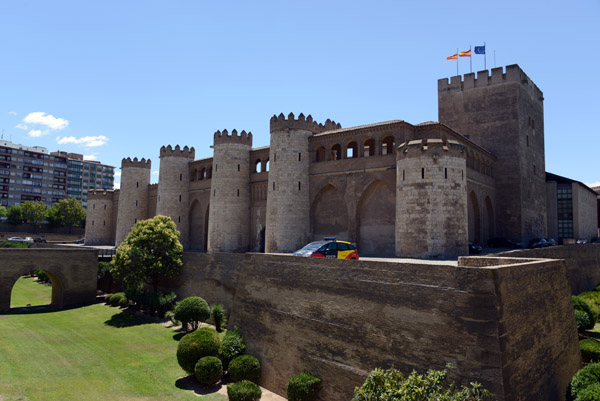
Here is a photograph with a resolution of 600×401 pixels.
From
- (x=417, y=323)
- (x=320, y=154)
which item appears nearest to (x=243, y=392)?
(x=417, y=323)

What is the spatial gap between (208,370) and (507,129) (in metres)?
32.2

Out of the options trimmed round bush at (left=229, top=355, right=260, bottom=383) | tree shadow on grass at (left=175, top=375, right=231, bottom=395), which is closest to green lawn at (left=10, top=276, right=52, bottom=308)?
tree shadow on grass at (left=175, top=375, right=231, bottom=395)

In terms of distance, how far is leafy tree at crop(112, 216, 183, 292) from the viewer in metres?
31.1

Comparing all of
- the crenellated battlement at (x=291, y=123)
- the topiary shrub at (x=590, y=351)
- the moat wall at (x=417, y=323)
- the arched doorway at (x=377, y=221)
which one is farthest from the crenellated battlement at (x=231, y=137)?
the topiary shrub at (x=590, y=351)

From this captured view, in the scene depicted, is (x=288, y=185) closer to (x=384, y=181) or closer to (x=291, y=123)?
(x=291, y=123)

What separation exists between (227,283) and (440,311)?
17.4m

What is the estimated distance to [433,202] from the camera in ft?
83.4

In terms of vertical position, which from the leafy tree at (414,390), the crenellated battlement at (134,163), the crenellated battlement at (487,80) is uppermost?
the crenellated battlement at (487,80)

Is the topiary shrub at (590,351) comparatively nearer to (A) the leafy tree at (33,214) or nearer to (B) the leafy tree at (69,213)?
(B) the leafy tree at (69,213)

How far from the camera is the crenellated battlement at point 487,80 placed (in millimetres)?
37719

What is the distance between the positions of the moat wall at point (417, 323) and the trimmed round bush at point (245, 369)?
1.22ft

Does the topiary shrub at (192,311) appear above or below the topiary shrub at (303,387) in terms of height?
above

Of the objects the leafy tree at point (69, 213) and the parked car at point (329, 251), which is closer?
the parked car at point (329, 251)

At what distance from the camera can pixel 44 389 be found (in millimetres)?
18531
